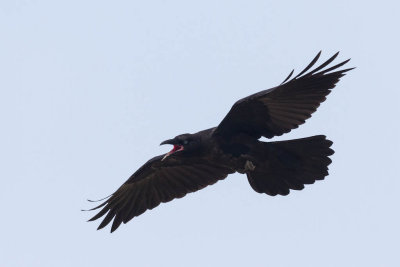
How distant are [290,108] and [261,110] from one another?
45cm

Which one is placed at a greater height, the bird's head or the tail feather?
the bird's head

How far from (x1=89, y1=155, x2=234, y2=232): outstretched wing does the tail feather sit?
3.20ft

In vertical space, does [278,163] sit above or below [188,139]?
below

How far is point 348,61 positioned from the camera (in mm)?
13383

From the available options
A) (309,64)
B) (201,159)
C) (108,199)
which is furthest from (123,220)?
(309,64)

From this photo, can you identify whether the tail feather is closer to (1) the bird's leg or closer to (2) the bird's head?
(1) the bird's leg

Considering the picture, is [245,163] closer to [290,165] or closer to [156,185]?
[290,165]

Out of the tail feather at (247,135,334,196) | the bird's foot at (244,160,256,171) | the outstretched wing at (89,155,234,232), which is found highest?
the outstretched wing at (89,155,234,232)

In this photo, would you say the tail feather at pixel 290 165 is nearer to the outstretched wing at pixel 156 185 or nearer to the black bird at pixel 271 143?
the black bird at pixel 271 143

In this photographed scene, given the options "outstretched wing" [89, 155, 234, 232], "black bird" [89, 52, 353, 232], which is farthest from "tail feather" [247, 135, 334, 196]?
"outstretched wing" [89, 155, 234, 232]

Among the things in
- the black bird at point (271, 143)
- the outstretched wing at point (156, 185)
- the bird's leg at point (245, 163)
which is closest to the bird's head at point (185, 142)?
the black bird at point (271, 143)

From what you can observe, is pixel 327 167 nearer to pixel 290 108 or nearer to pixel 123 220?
pixel 290 108

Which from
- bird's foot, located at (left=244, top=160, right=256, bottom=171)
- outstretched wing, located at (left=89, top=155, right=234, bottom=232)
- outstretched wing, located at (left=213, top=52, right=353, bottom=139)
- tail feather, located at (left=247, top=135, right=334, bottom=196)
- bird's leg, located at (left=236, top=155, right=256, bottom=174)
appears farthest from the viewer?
outstretched wing, located at (left=89, top=155, right=234, bottom=232)

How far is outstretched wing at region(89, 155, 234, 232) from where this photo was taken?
52.6 feet
